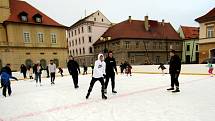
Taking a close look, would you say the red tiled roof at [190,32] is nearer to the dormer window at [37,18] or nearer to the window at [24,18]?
the dormer window at [37,18]

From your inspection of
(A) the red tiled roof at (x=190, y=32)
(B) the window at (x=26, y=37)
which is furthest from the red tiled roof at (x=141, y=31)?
(B) the window at (x=26, y=37)

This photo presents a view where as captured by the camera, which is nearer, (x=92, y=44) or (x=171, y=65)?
(x=171, y=65)

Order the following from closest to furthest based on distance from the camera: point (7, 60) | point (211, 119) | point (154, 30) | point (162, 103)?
point (211, 119), point (162, 103), point (7, 60), point (154, 30)

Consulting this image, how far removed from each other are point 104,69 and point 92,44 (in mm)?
44382

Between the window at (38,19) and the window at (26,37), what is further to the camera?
the window at (38,19)

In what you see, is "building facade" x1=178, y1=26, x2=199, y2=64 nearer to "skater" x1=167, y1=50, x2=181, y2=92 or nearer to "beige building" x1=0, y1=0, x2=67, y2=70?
"beige building" x1=0, y1=0, x2=67, y2=70

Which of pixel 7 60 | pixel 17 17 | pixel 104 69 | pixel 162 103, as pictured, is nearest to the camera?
Result: pixel 162 103

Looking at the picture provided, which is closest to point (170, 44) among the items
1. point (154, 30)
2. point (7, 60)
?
point (154, 30)

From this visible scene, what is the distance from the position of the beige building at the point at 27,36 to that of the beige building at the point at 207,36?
23.0 meters

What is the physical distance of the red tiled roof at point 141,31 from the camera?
42.3m

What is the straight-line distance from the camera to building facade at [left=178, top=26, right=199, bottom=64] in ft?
152

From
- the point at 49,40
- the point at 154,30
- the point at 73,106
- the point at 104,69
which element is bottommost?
the point at 73,106

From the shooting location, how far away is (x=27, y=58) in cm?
3192

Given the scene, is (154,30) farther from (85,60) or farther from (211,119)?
(211,119)
